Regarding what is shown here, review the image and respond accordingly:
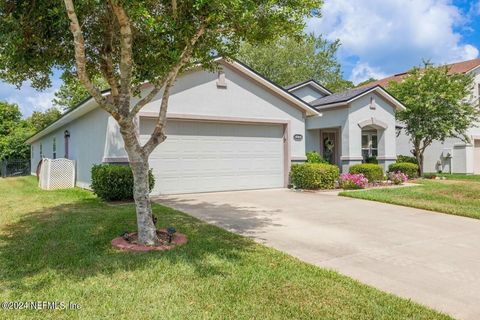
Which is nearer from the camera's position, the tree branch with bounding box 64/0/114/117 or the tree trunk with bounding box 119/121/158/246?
the tree branch with bounding box 64/0/114/117

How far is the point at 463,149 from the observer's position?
869 inches

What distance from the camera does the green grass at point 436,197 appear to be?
30.7 feet

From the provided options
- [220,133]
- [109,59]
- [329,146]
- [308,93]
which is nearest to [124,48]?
[109,59]

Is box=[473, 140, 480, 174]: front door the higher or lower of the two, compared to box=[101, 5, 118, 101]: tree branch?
lower

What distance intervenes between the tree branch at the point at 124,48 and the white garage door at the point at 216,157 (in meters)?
6.08

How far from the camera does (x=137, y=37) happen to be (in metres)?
7.08

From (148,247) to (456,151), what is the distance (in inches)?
894

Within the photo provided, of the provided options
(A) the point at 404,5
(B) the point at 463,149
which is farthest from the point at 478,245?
(B) the point at 463,149

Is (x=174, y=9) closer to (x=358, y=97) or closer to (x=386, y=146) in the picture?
(x=358, y=97)

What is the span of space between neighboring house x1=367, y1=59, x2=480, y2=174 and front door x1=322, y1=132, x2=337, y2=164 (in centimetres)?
485

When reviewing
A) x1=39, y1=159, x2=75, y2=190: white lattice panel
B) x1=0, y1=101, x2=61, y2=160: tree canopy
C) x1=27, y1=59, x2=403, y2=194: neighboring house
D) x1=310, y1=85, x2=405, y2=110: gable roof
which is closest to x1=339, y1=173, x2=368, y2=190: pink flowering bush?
x1=27, y1=59, x2=403, y2=194: neighboring house

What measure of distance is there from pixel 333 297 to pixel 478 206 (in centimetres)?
813

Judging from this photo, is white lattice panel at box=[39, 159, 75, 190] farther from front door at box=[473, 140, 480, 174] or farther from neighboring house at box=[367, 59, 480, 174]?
front door at box=[473, 140, 480, 174]

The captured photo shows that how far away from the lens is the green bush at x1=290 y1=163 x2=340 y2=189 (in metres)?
13.5
